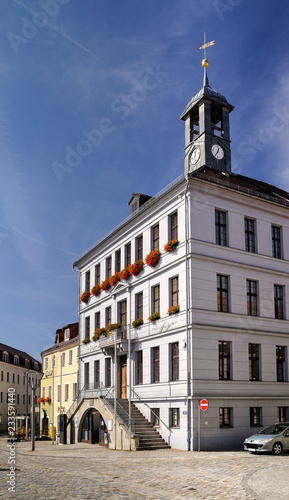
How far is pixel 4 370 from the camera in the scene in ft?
260

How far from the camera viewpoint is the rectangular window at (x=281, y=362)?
3061cm

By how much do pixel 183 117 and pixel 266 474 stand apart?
2611cm

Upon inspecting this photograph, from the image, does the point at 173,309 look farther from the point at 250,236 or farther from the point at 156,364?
the point at 250,236

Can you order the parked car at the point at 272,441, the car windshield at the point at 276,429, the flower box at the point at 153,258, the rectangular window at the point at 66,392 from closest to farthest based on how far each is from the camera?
the parked car at the point at 272,441, the car windshield at the point at 276,429, the flower box at the point at 153,258, the rectangular window at the point at 66,392

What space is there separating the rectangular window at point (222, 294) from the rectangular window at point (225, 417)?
5081 mm

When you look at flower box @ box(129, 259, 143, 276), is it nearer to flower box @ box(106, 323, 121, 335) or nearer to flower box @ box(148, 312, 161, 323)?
flower box @ box(148, 312, 161, 323)

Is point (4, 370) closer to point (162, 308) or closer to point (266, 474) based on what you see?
point (162, 308)

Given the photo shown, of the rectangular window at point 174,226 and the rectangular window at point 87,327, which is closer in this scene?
the rectangular window at point 174,226

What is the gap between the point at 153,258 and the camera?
31625 mm

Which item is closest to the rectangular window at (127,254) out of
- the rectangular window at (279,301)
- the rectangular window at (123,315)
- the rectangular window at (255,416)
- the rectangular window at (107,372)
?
the rectangular window at (123,315)

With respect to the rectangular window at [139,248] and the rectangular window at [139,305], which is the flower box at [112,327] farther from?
the rectangular window at [139,248]

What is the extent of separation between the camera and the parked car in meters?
22.8

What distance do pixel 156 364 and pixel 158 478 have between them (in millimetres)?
15261

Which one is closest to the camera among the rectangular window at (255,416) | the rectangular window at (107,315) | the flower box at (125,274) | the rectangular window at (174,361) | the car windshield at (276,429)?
the car windshield at (276,429)
